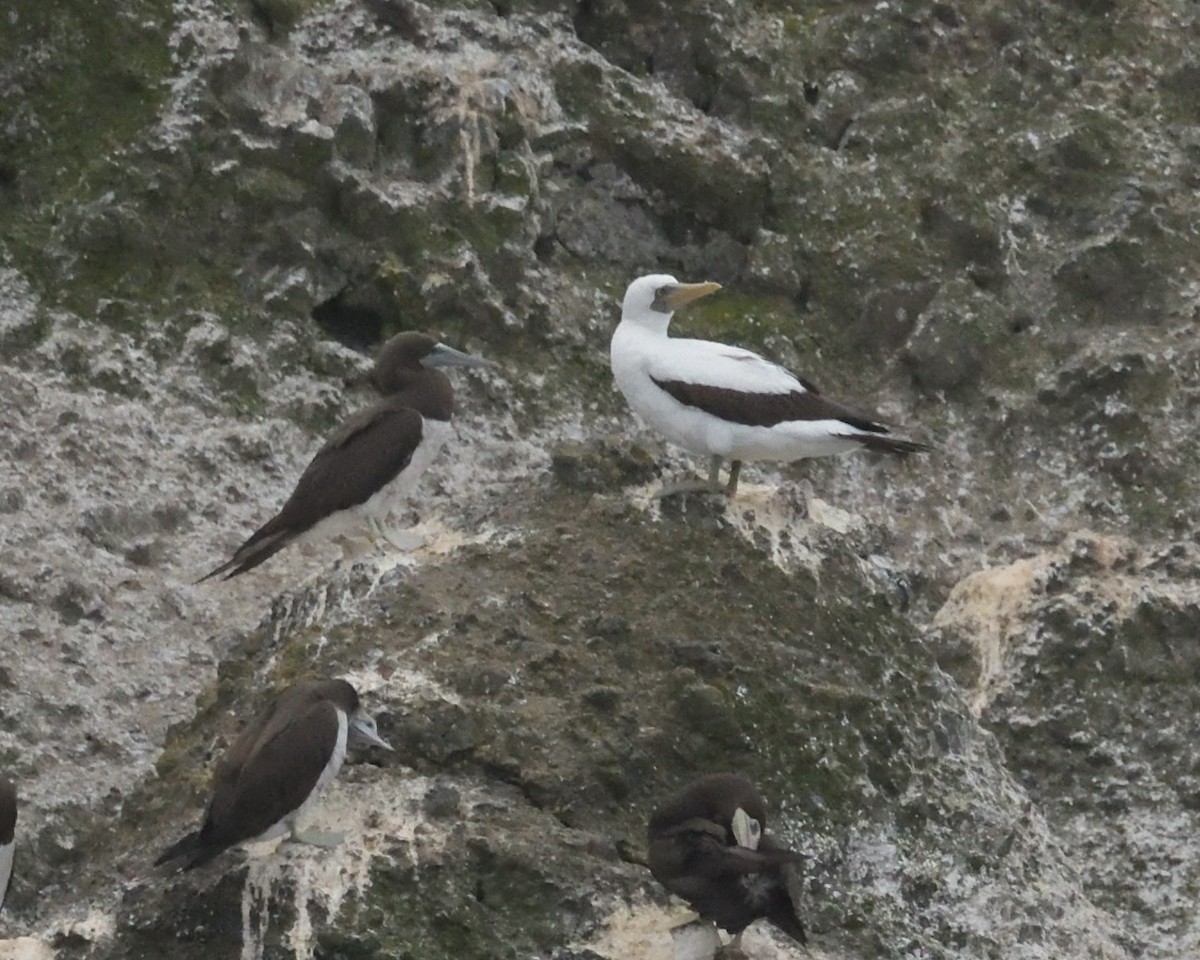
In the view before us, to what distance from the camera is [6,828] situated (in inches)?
344

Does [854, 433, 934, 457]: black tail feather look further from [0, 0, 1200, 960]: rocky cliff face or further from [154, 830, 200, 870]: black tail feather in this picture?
[154, 830, 200, 870]: black tail feather

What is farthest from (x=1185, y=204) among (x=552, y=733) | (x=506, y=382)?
(x=552, y=733)

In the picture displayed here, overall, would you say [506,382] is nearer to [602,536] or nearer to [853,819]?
[602,536]

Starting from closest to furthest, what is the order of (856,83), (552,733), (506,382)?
1. (552,733)
2. (506,382)
3. (856,83)

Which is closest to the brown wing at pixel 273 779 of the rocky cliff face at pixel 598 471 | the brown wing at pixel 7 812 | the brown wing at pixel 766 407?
the rocky cliff face at pixel 598 471

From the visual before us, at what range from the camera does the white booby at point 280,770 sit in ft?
25.0

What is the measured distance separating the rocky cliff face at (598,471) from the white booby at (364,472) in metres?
0.32

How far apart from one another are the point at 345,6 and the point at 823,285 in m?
3.49

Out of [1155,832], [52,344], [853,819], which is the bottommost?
[1155,832]

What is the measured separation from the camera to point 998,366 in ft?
48.1

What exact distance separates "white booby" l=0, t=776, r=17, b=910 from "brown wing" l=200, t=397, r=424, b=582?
140cm

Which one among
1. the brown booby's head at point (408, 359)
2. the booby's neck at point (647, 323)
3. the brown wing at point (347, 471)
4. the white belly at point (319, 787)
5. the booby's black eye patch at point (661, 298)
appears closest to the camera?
the white belly at point (319, 787)

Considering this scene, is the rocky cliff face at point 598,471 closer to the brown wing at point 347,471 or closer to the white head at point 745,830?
the brown wing at point 347,471

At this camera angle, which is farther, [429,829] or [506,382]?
[506,382]
